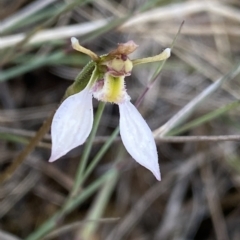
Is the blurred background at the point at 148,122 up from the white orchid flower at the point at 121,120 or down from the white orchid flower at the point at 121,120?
up

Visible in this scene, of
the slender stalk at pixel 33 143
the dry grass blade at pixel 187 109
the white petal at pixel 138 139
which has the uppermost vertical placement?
the dry grass blade at pixel 187 109

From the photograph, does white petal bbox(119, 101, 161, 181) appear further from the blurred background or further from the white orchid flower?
the blurred background

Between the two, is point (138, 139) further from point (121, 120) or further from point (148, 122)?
point (148, 122)

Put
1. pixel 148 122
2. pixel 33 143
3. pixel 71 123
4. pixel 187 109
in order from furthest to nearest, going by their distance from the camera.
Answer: pixel 148 122
pixel 187 109
pixel 33 143
pixel 71 123

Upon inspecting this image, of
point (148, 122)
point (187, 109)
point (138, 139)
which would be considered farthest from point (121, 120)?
point (148, 122)

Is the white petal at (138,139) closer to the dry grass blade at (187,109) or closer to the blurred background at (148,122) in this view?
the dry grass blade at (187,109)

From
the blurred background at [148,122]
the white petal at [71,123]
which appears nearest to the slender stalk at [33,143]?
the white petal at [71,123]

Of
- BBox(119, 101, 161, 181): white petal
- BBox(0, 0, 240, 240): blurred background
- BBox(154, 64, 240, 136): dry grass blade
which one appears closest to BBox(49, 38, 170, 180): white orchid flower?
BBox(119, 101, 161, 181): white petal
